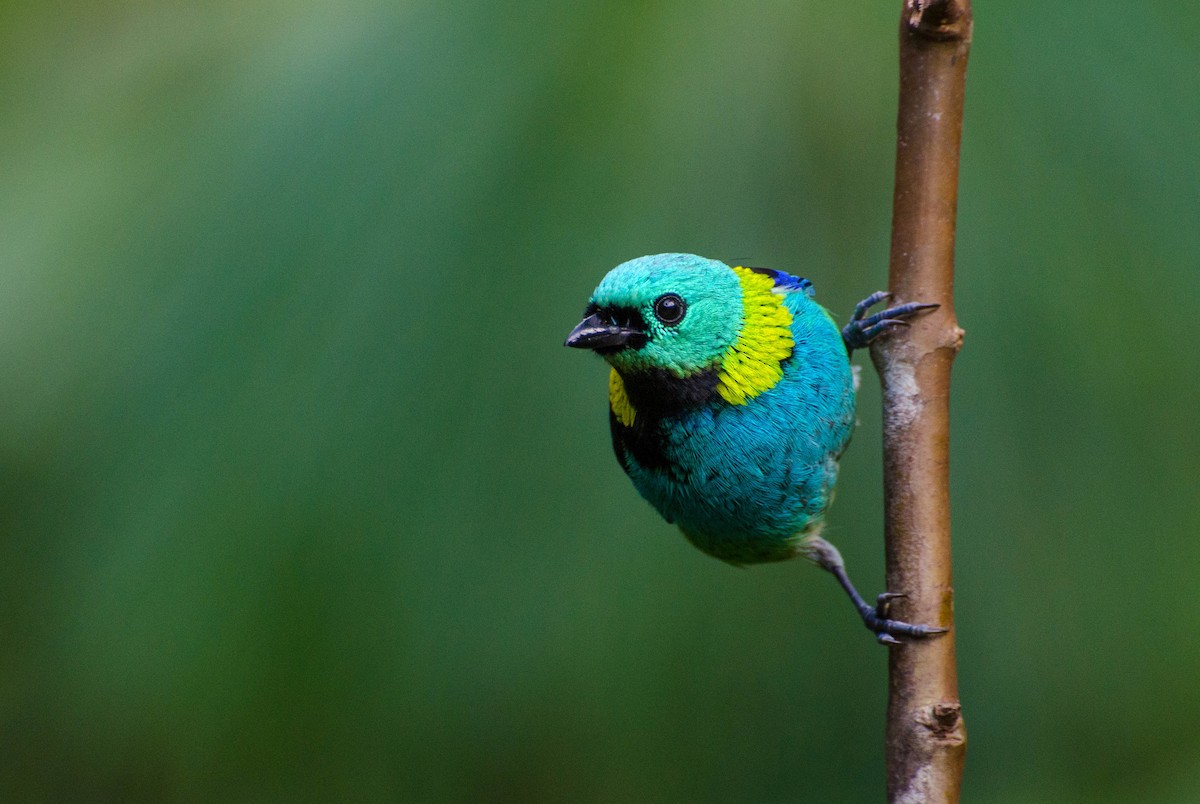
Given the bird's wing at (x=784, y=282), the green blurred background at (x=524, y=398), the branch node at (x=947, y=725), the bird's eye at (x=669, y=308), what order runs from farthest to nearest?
the bird's wing at (x=784, y=282) → the green blurred background at (x=524, y=398) → the bird's eye at (x=669, y=308) → the branch node at (x=947, y=725)

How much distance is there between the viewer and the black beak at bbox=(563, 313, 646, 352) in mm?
1900

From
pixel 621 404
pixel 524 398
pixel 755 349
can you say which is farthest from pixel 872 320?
pixel 524 398

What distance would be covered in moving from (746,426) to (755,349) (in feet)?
0.50

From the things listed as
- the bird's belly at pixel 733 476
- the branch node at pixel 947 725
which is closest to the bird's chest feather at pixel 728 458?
the bird's belly at pixel 733 476

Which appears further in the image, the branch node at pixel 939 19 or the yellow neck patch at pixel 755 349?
the yellow neck patch at pixel 755 349

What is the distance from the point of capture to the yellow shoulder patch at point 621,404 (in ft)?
7.47

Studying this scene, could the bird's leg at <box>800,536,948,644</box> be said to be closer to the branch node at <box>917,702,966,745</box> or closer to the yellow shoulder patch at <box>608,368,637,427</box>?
the branch node at <box>917,702,966,745</box>

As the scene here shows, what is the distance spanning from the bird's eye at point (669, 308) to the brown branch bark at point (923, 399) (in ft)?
1.22

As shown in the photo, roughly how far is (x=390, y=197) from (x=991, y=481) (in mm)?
1299

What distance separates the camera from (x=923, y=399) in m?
1.88

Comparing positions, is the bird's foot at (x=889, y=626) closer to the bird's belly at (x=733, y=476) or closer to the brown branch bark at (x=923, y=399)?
the brown branch bark at (x=923, y=399)

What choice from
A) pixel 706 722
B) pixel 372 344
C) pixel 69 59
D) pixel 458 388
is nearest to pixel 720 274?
pixel 458 388

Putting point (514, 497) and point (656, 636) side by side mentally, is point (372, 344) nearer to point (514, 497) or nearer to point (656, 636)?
point (514, 497)

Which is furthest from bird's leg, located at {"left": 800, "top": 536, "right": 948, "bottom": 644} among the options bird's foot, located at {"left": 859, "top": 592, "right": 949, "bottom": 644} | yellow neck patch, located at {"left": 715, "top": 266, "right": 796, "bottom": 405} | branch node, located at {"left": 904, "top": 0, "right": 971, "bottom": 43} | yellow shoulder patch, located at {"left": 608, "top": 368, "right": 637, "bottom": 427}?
branch node, located at {"left": 904, "top": 0, "right": 971, "bottom": 43}
